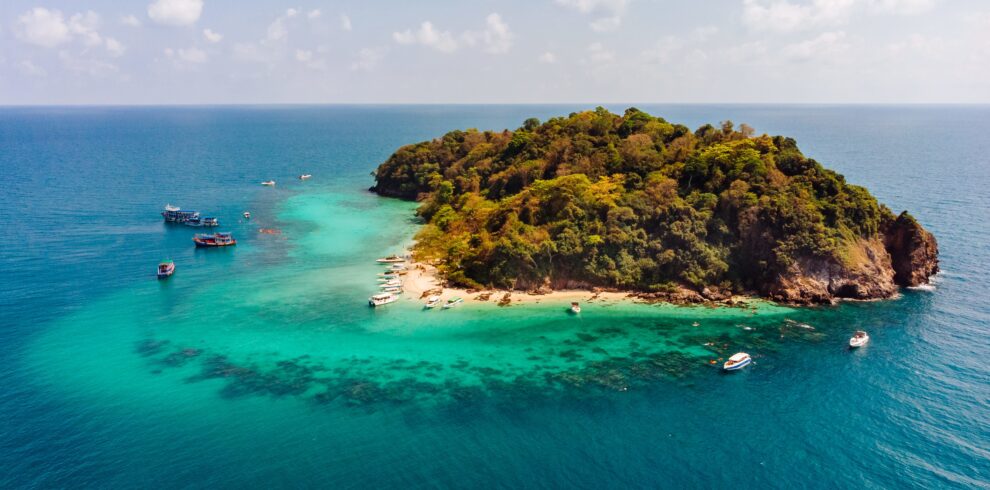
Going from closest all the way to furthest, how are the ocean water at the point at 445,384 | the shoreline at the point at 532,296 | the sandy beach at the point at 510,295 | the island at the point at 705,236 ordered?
1. the ocean water at the point at 445,384
2. the shoreline at the point at 532,296
3. the island at the point at 705,236
4. the sandy beach at the point at 510,295

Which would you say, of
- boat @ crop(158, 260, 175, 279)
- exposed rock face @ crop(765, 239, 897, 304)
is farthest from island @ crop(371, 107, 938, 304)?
boat @ crop(158, 260, 175, 279)

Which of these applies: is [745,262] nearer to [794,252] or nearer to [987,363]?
[794,252]

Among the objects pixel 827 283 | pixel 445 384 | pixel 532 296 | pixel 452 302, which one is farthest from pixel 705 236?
pixel 445 384

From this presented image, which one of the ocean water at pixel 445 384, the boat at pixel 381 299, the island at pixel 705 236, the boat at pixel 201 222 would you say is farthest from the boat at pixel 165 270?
the island at pixel 705 236

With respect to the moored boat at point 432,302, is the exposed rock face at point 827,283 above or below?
above

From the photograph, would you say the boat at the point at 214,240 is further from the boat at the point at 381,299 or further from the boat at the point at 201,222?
the boat at the point at 381,299

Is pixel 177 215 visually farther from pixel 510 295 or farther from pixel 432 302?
pixel 510 295

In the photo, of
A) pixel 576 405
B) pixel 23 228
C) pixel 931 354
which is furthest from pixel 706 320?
pixel 23 228

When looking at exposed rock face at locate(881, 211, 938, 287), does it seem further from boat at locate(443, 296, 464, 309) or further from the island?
boat at locate(443, 296, 464, 309)
